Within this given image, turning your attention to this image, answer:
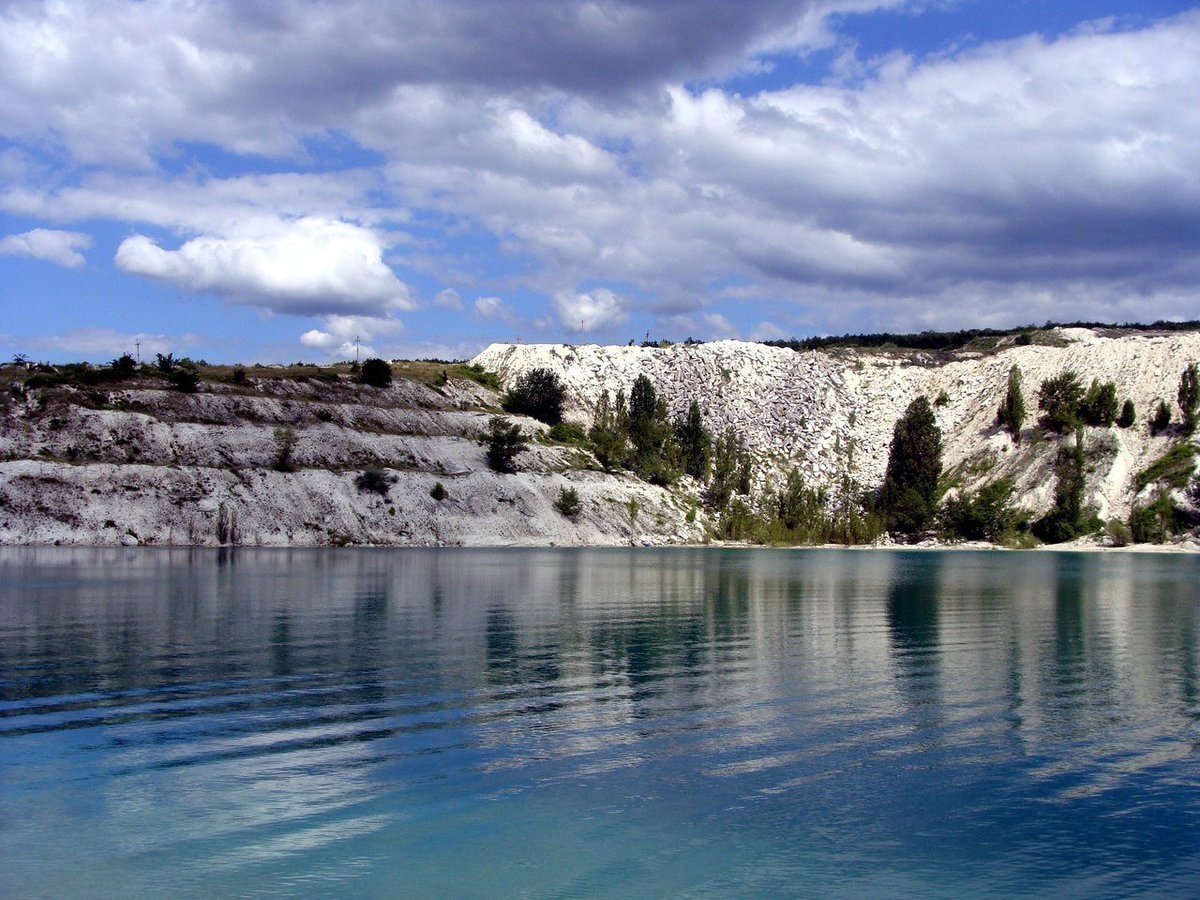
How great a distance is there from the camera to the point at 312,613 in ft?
143

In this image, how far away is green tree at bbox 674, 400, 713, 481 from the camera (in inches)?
5969

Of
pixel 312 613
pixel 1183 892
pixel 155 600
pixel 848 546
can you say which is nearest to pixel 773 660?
pixel 1183 892

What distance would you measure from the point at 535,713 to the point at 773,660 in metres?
11.0

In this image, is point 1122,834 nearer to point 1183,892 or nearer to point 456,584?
point 1183,892

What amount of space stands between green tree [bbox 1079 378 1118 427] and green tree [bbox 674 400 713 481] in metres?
55.1

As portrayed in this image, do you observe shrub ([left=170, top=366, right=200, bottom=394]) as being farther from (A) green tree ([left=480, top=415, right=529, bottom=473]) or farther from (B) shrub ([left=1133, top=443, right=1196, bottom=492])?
(B) shrub ([left=1133, top=443, right=1196, bottom=492])

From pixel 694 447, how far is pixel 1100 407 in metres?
59.2

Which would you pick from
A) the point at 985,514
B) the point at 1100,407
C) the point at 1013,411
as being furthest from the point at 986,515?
the point at 1100,407

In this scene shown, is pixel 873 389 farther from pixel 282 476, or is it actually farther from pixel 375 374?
pixel 282 476

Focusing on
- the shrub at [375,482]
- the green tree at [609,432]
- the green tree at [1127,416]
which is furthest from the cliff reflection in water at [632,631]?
the green tree at [1127,416]

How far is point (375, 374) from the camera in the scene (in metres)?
137

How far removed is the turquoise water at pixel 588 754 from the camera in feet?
50.0

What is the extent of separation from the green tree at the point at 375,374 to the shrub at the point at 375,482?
2186cm

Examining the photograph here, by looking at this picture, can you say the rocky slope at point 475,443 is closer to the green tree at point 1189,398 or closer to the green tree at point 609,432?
the green tree at point 1189,398
